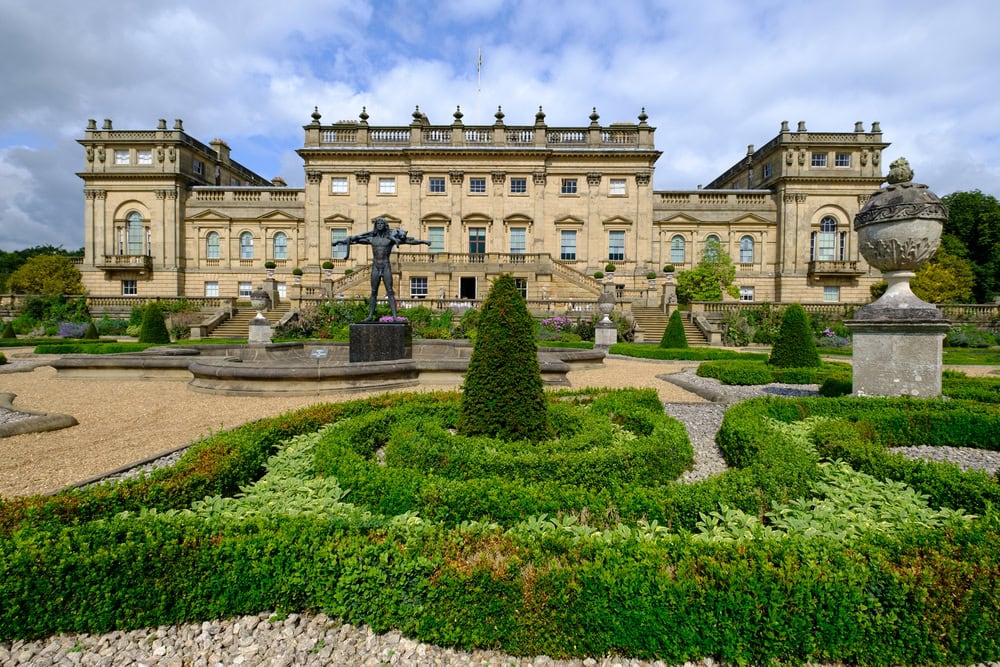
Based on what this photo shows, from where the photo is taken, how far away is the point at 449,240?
33125 millimetres

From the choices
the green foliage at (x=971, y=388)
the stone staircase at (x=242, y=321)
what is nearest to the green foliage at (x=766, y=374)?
the green foliage at (x=971, y=388)

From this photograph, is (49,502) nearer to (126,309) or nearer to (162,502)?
(162,502)

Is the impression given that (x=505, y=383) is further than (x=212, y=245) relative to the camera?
No

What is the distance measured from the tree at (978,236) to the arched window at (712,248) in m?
21.9

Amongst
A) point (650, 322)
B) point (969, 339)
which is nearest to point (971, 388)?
point (650, 322)

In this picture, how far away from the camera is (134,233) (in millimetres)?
34656

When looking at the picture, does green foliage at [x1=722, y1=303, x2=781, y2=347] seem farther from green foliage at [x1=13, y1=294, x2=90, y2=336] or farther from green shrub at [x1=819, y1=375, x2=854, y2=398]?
green foliage at [x1=13, y1=294, x2=90, y2=336]

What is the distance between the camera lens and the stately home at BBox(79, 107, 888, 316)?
32.8 metres

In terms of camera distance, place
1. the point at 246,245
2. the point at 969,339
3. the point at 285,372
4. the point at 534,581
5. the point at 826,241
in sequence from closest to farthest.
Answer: the point at 534,581
the point at 285,372
the point at 969,339
the point at 826,241
the point at 246,245

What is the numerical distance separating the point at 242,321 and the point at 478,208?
1637 centimetres

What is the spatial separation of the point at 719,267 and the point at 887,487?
100ft

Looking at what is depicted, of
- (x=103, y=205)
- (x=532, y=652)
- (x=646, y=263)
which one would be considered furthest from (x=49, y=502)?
(x=103, y=205)

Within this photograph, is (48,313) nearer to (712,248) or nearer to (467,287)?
(467,287)

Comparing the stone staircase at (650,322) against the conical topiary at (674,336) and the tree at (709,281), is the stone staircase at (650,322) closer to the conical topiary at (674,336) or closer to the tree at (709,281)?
the tree at (709,281)
